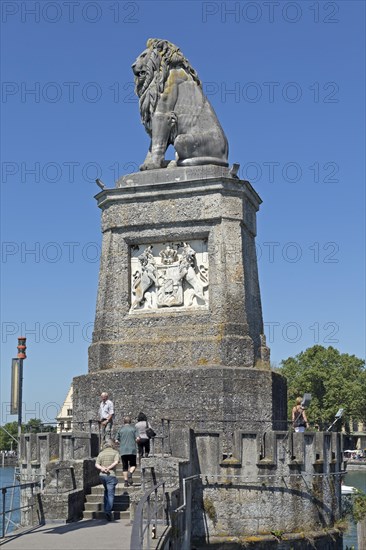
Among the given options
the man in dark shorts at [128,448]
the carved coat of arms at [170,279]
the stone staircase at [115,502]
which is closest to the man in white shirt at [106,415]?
the man in dark shorts at [128,448]

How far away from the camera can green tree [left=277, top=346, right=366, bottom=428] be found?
2842 inches

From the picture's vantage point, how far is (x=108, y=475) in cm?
1496

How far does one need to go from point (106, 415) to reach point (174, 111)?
7681mm

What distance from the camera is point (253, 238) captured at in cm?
2042

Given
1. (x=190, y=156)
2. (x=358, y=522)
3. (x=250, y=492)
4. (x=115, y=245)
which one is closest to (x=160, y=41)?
(x=190, y=156)

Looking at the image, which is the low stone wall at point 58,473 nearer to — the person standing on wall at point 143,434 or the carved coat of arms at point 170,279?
the person standing on wall at point 143,434

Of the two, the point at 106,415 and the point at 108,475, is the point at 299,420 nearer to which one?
the point at 106,415

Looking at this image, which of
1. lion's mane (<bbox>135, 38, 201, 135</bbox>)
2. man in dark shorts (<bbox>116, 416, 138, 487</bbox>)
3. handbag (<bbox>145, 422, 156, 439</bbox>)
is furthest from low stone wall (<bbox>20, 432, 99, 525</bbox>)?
lion's mane (<bbox>135, 38, 201, 135</bbox>)

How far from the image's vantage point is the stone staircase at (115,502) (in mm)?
15273

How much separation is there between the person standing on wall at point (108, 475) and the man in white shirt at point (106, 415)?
1851mm

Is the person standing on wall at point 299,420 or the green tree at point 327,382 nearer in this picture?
the person standing on wall at point 299,420

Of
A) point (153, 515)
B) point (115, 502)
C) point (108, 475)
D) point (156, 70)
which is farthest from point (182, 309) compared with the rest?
point (153, 515)

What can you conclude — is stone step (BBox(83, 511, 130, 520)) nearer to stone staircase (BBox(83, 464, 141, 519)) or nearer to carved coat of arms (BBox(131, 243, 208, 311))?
stone staircase (BBox(83, 464, 141, 519))

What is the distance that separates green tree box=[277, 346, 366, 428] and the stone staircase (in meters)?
54.4
